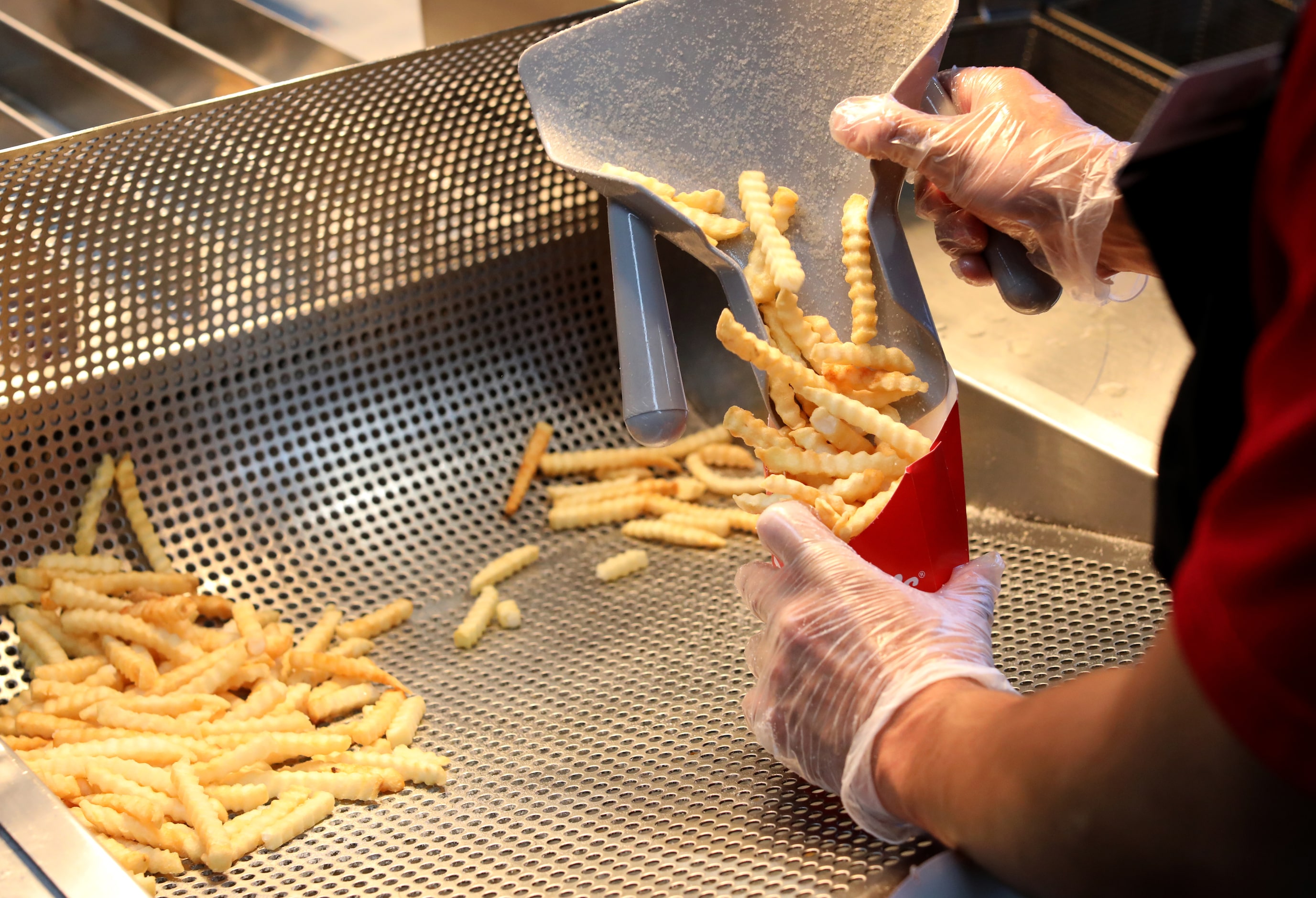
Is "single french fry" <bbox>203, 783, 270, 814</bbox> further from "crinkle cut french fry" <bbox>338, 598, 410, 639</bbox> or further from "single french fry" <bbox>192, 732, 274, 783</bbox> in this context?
"crinkle cut french fry" <bbox>338, 598, 410, 639</bbox>

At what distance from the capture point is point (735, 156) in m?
1.50

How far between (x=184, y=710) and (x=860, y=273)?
1.18m

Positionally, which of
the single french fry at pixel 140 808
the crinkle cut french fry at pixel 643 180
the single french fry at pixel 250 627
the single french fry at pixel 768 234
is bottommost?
the single french fry at pixel 140 808

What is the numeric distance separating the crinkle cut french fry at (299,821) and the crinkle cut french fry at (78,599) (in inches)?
20.5

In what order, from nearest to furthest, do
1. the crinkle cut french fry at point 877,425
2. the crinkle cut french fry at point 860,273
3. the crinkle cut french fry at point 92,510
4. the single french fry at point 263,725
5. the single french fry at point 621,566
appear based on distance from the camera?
the crinkle cut french fry at point 877,425 → the crinkle cut french fry at point 860,273 → the single french fry at point 263,725 → the crinkle cut french fry at point 92,510 → the single french fry at point 621,566

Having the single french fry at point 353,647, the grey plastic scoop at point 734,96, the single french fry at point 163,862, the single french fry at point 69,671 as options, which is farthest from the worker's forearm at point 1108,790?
the single french fry at point 69,671

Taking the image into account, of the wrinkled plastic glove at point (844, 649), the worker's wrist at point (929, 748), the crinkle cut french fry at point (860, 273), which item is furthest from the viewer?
the crinkle cut french fry at point (860, 273)

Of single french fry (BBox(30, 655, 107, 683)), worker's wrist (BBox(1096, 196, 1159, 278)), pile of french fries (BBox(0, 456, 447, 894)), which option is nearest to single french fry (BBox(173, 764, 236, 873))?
pile of french fries (BBox(0, 456, 447, 894))

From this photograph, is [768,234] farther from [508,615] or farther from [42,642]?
[42,642]

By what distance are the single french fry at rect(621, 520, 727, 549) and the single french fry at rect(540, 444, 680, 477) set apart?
A: 170mm

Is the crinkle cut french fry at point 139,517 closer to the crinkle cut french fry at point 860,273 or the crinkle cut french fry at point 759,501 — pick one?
the crinkle cut french fry at point 759,501

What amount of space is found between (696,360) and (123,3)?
1.46 meters

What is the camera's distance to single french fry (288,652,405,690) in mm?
1661

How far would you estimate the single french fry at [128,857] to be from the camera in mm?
1325
